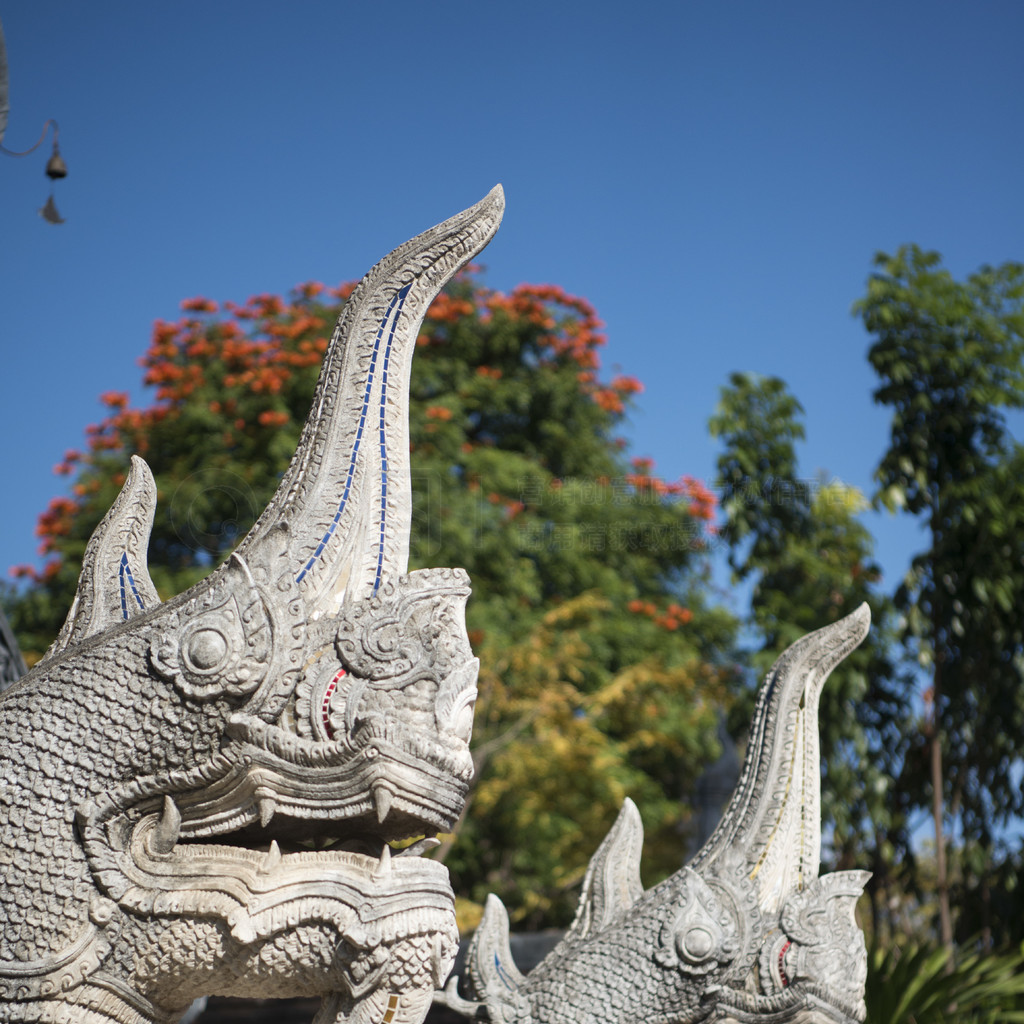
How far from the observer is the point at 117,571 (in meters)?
2.57

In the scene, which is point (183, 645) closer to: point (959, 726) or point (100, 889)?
point (100, 889)

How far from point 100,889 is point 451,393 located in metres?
8.44

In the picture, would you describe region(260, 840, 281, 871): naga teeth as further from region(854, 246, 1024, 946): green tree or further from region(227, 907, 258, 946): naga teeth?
region(854, 246, 1024, 946): green tree

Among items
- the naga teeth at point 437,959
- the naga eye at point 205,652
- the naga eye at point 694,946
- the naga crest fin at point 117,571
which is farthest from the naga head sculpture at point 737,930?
the naga eye at point 205,652

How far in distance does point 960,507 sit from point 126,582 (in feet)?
18.0

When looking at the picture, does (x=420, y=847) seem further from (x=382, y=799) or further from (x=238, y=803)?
(x=238, y=803)

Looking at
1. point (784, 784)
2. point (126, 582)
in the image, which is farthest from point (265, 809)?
point (784, 784)

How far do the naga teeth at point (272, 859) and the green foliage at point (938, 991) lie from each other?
3.71 m

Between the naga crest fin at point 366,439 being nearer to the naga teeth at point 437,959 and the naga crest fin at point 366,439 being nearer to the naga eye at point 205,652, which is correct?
the naga eye at point 205,652

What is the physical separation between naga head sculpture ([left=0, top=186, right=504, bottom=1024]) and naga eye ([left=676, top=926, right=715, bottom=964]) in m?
1.15

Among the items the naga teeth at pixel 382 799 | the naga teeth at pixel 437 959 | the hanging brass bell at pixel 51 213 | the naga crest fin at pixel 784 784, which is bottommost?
the naga teeth at pixel 437 959

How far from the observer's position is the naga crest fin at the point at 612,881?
10.8 feet

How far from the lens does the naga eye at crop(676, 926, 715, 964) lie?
117 inches

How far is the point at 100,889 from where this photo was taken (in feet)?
6.41
